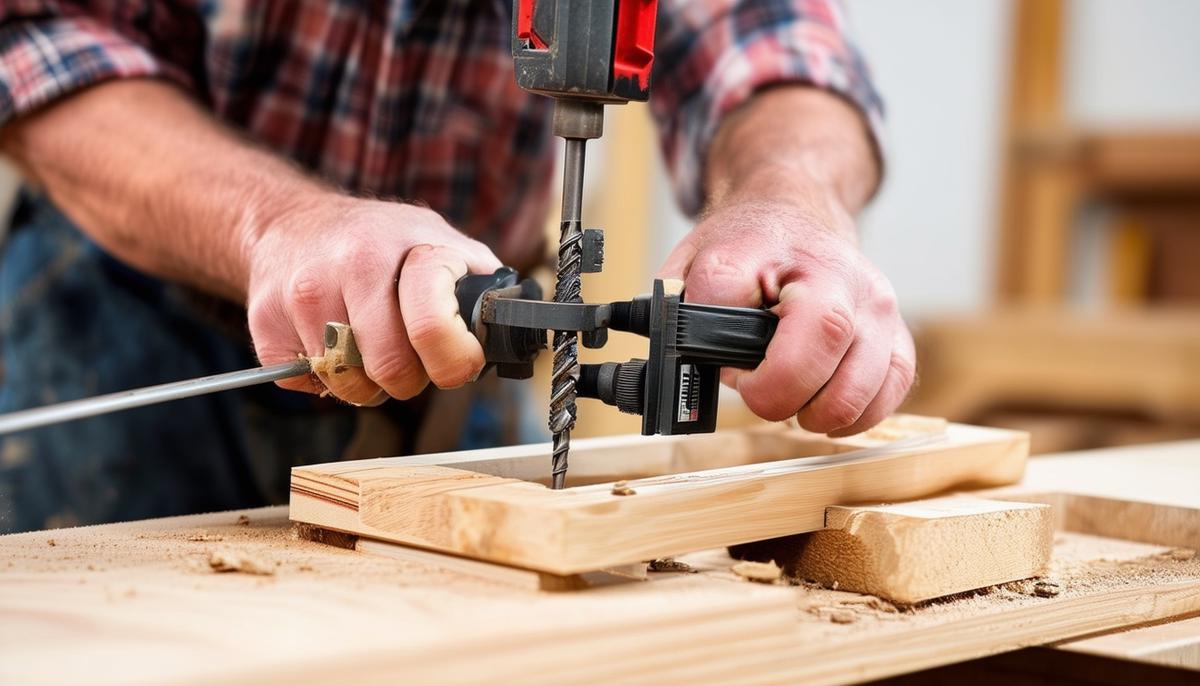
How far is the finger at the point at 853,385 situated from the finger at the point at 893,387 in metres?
0.02

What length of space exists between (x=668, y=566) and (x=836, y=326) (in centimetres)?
26

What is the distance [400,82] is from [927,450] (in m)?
0.98

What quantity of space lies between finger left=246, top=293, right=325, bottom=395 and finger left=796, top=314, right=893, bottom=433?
452mm

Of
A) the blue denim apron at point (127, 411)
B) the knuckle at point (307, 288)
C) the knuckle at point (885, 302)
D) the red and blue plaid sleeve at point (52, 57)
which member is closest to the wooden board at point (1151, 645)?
the knuckle at point (885, 302)

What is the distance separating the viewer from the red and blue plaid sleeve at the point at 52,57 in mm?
1667

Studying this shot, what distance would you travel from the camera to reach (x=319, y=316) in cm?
116

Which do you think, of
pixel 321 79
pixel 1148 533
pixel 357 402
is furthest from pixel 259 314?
pixel 1148 533

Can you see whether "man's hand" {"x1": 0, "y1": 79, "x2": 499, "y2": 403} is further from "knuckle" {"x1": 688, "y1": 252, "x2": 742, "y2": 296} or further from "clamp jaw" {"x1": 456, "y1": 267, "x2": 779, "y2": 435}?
"knuckle" {"x1": 688, "y1": 252, "x2": 742, "y2": 296}

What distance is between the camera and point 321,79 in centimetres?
189

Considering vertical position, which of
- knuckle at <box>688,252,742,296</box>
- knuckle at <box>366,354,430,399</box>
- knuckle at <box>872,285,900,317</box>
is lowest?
knuckle at <box>366,354,430,399</box>

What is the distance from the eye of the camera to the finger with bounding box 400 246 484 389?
43.0 inches

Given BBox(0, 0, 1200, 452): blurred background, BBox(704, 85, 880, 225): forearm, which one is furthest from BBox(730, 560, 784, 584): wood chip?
BBox(0, 0, 1200, 452): blurred background

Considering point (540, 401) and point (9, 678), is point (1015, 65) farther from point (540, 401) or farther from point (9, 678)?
point (9, 678)

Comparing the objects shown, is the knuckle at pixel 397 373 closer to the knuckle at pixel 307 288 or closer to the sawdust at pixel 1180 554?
the knuckle at pixel 307 288
